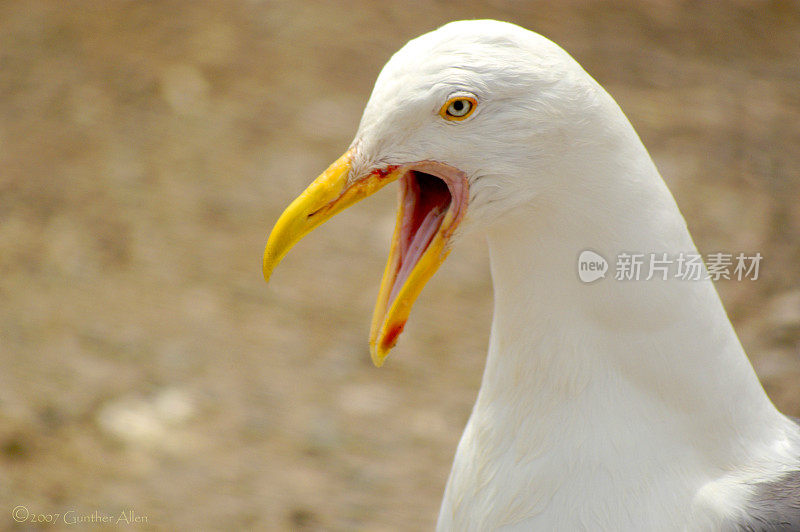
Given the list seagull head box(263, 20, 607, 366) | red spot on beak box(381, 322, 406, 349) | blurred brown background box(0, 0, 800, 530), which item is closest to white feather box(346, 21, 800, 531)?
seagull head box(263, 20, 607, 366)

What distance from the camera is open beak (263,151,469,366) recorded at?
1477mm

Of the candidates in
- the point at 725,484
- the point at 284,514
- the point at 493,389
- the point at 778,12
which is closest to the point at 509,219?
the point at 493,389

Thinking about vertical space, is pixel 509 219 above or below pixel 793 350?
below

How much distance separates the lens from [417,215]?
1.61m

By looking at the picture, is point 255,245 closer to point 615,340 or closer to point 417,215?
point 417,215

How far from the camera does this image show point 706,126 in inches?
183

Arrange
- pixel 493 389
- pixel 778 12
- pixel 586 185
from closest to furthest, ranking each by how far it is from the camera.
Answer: pixel 586 185 < pixel 493 389 < pixel 778 12

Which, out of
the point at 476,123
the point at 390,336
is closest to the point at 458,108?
the point at 476,123

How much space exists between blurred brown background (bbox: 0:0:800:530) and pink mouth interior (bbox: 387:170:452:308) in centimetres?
173

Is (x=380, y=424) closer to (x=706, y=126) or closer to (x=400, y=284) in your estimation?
(x=400, y=284)

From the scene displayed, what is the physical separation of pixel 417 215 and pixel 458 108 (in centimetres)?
28

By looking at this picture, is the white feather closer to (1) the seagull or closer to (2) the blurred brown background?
(1) the seagull

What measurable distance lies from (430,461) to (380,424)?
264mm

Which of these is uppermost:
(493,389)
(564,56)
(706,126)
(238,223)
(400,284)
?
(706,126)
